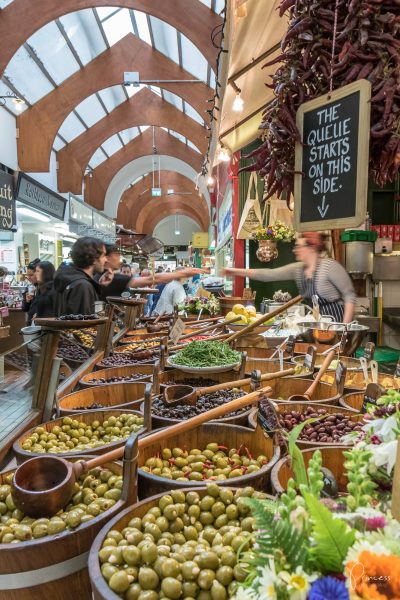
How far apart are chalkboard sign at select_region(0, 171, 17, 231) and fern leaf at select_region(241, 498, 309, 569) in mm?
9074

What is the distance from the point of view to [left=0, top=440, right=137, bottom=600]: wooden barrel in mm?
1233

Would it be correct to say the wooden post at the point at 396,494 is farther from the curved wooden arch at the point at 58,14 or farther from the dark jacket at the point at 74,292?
the curved wooden arch at the point at 58,14

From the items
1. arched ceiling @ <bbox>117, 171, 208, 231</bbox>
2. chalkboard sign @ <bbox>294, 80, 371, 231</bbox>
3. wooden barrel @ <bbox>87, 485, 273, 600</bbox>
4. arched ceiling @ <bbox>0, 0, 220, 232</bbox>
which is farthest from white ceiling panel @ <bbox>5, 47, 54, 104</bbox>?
arched ceiling @ <bbox>117, 171, 208, 231</bbox>

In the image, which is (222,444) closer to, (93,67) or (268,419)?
(268,419)

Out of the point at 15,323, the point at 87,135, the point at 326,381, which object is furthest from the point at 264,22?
the point at 87,135

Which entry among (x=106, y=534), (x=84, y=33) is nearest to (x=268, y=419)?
(x=106, y=534)

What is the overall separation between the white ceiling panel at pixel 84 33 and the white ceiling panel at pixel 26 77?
3.61 feet

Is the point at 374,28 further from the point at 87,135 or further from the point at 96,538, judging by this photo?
the point at 87,135

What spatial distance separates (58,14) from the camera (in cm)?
803

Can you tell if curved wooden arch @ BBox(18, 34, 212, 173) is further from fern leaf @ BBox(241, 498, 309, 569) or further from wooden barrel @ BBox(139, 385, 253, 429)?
fern leaf @ BBox(241, 498, 309, 569)

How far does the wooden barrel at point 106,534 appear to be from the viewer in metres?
1.08

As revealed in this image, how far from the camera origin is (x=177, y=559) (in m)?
1.24

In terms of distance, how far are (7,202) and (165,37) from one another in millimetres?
6426

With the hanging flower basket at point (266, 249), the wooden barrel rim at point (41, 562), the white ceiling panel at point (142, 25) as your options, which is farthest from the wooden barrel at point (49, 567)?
the white ceiling panel at point (142, 25)
